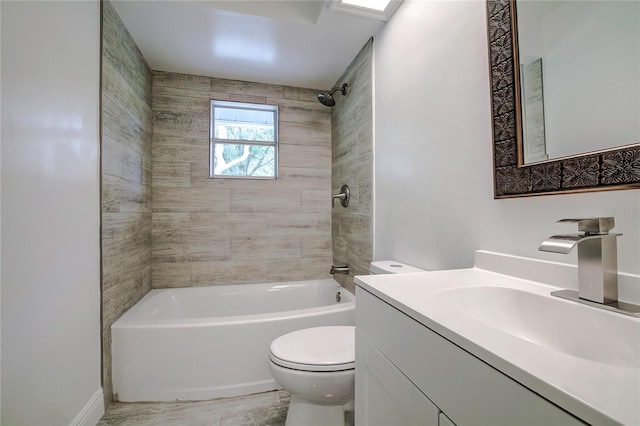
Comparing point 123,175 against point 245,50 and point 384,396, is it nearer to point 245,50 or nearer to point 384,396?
point 245,50

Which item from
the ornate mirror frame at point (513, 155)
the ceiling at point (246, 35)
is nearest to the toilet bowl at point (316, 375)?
→ the ornate mirror frame at point (513, 155)

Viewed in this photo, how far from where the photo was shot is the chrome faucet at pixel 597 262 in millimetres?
579

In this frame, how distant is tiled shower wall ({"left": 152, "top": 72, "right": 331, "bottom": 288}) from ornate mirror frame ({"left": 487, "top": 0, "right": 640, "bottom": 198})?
1.88 metres

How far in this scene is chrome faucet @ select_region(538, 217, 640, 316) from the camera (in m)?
0.58

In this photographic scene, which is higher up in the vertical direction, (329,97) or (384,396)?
(329,97)

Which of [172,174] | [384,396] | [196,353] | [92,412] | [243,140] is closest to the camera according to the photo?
[384,396]

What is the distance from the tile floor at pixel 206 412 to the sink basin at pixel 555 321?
1.23 meters

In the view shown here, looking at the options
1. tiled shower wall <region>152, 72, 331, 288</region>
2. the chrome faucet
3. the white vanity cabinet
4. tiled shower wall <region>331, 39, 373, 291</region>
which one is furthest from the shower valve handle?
the chrome faucet

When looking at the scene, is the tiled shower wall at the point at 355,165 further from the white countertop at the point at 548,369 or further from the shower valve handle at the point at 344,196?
the white countertop at the point at 548,369

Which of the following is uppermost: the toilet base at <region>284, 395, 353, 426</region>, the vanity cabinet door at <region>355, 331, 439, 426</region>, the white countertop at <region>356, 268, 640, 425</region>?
the white countertop at <region>356, 268, 640, 425</region>

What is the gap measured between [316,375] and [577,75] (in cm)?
132

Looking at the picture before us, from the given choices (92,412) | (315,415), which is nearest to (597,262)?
(315,415)

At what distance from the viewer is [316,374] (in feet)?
3.65

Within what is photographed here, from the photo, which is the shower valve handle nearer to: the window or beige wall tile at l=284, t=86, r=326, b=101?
the window
